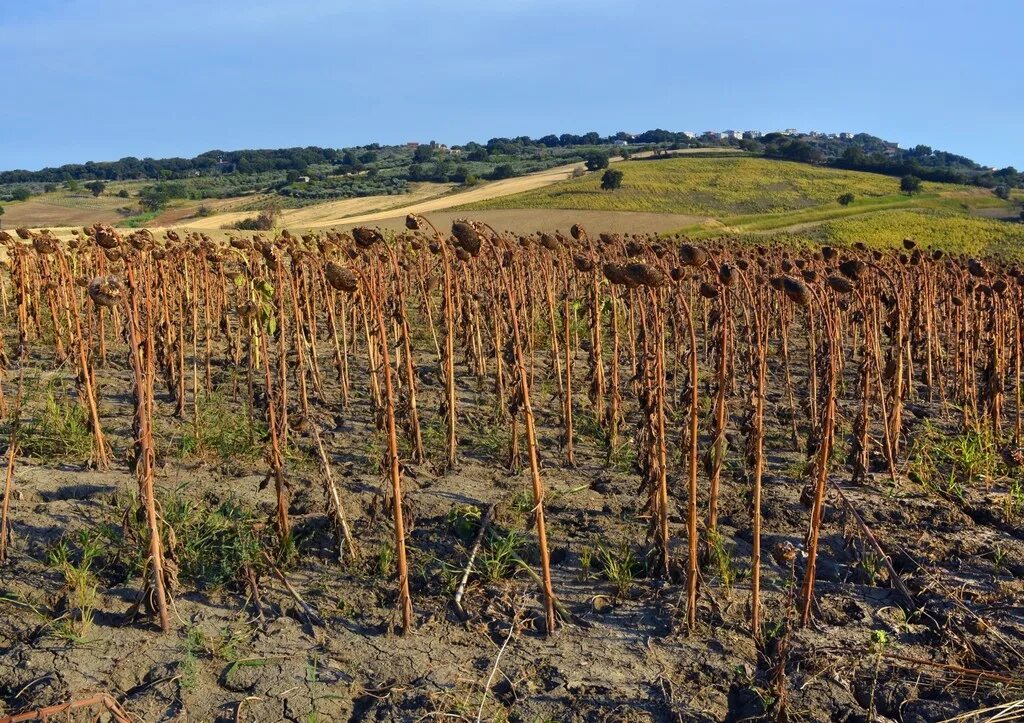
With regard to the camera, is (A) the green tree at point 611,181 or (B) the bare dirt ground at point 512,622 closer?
(B) the bare dirt ground at point 512,622

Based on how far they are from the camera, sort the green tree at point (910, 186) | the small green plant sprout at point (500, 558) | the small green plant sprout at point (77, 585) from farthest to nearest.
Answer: the green tree at point (910, 186) → the small green plant sprout at point (500, 558) → the small green plant sprout at point (77, 585)

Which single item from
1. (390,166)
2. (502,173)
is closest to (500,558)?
(502,173)

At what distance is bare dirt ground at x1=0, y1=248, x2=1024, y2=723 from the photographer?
334 centimetres

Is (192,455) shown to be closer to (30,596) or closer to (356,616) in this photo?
(30,596)

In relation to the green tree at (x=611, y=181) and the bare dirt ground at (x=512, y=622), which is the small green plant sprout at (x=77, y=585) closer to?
the bare dirt ground at (x=512, y=622)

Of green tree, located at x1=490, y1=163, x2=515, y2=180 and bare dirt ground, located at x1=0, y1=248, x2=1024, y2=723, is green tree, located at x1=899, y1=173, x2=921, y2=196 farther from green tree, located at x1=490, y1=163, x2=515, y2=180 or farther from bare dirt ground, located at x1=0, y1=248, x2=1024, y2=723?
bare dirt ground, located at x1=0, y1=248, x2=1024, y2=723

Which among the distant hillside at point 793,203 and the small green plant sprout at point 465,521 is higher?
the distant hillside at point 793,203

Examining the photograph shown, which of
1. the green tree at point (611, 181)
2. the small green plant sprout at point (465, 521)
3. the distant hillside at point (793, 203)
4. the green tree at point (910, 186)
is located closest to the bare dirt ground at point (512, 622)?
the small green plant sprout at point (465, 521)

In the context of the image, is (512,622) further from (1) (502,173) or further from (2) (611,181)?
(1) (502,173)

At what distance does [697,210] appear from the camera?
5794 cm

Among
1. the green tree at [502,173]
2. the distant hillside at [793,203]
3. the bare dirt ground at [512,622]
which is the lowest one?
the bare dirt ground at [512,622]

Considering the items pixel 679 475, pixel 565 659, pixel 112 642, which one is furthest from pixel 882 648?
pixel 112 642

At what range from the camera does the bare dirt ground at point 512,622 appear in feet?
11.0

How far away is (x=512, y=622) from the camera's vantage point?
3.87 meters
